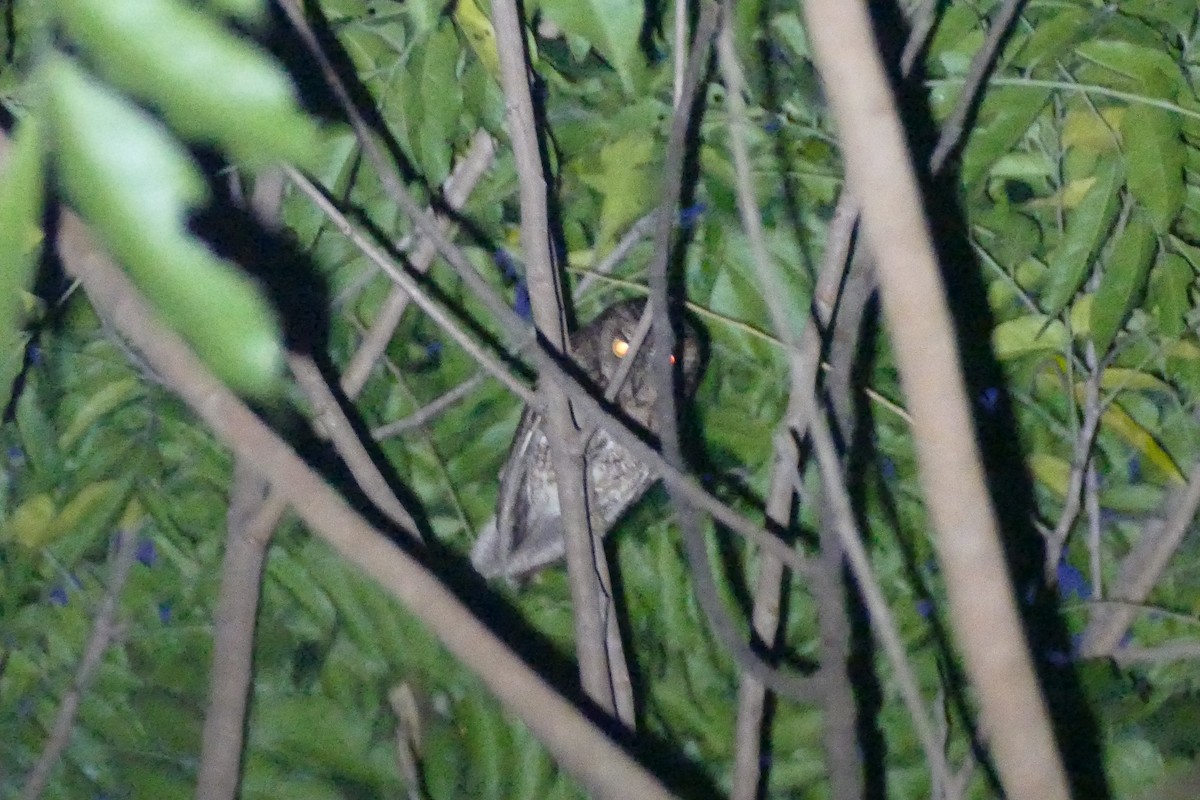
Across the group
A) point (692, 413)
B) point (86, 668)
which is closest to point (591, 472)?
point (692, 413)

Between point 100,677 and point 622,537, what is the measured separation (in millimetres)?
662

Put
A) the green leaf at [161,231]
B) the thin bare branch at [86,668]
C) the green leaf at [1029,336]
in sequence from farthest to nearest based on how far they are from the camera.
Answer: the thin bare branch at [86,668]
the green leaf at [1029,336]
the green leaf at [161,231]

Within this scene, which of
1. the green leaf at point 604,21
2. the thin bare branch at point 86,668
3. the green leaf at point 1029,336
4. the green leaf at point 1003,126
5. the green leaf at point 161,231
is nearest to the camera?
the green leaf at point 161,231

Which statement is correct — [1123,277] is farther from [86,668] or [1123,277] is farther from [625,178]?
[86,668]

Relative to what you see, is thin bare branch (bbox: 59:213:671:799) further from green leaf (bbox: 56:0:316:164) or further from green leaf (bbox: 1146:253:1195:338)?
green leaf (bbox: 1146:253:1195:338)

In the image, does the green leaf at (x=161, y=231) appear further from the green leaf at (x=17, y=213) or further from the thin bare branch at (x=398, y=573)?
the thin bare branch at (x=398, y=573)

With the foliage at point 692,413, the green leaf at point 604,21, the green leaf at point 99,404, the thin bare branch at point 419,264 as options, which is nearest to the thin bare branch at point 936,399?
the green leaf at point 604,21

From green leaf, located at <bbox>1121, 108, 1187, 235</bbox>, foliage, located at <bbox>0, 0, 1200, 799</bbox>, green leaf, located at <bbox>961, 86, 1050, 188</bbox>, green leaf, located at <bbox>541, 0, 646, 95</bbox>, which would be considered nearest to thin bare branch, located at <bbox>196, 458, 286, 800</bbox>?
foliage, located at <bbox>0, 0, 1200, 799</bbox>

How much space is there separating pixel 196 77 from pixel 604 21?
1.86 ft

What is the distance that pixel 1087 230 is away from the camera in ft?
3.28

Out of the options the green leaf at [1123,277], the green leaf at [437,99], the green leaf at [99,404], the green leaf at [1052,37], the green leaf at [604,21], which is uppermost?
the green leaf at [604,21]

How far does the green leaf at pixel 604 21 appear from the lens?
781mm

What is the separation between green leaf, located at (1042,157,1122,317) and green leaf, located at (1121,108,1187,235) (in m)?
0.02

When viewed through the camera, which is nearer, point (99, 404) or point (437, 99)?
point (437, 99)
